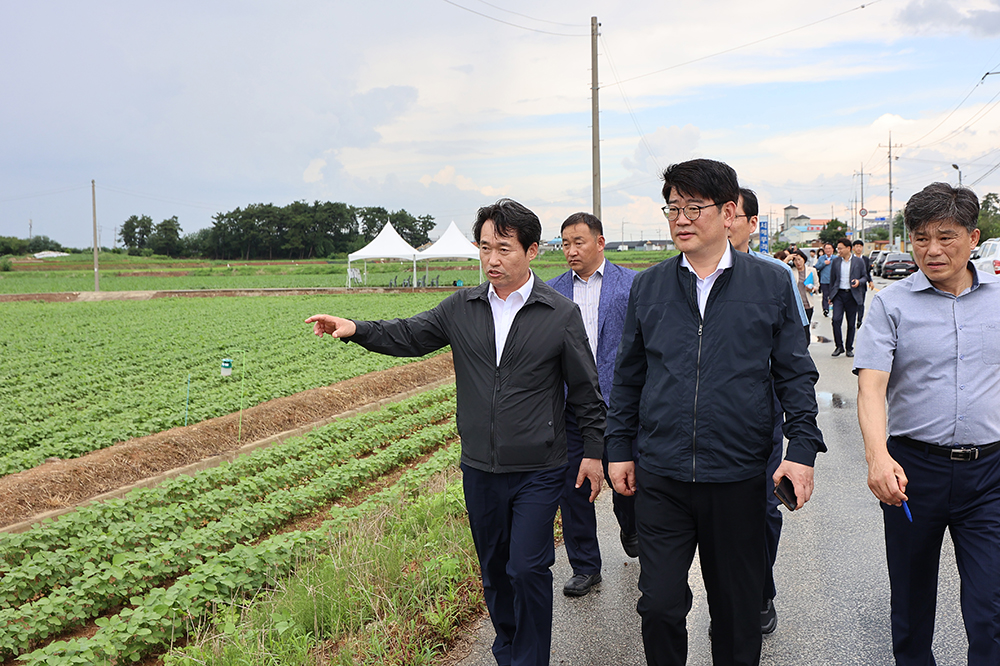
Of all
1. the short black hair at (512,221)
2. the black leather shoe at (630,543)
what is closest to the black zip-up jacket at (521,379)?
the short black hair at (512,221)

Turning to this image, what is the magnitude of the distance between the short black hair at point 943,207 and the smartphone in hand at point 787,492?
120cm

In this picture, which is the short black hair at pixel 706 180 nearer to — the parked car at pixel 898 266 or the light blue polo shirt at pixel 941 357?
the light blue polo shirt at pixel 941 357

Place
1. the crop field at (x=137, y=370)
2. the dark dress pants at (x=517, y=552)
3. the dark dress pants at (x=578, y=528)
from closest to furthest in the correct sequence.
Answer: the dark dress pants at (x=517, y=552) < the dark dress pants at (x=578, y=528) < the crop field at (x=137, y=370)

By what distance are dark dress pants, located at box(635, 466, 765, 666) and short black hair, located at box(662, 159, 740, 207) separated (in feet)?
3.68

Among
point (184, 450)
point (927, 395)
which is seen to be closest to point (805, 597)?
point (927, 395)

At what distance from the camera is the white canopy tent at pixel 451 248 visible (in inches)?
1633

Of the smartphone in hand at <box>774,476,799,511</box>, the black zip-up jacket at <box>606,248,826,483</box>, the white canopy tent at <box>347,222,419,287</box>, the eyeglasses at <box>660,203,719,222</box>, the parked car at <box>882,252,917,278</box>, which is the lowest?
the smartphone in hand at <box>774,476,799,511</box>

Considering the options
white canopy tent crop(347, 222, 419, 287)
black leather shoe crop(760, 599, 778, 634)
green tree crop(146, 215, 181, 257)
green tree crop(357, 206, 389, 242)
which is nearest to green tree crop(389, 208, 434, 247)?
green tree crop(357, 206, 389, 242)

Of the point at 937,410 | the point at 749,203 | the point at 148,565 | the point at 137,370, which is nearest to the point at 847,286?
the point at 749,203

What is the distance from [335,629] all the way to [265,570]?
128cm

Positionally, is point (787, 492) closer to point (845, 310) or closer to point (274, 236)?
point (845, 310)

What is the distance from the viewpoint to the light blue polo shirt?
3.04 metres

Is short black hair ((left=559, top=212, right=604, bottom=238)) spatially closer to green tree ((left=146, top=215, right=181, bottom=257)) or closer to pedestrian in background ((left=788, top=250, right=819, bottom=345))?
pedestrian in background ((left=788, top=250, right=819, bottom=345))

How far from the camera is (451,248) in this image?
4272 cm
